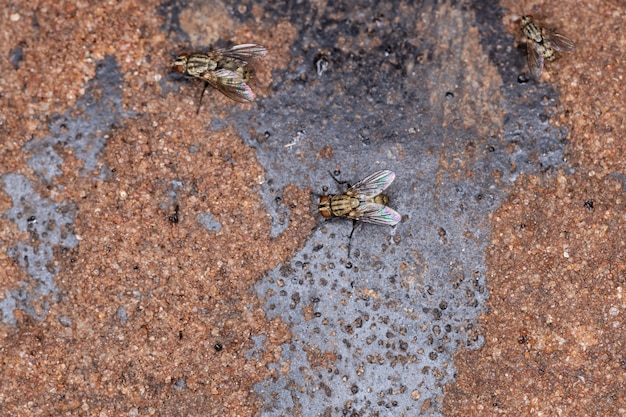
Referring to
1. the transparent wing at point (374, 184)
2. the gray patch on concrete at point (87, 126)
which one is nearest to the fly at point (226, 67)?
the gray patch on concrete at point (87, 126)

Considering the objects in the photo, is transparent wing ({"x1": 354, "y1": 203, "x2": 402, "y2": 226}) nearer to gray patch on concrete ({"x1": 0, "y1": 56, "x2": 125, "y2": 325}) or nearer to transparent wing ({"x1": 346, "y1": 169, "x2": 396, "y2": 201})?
transparent wing ({"x1": 346, "y1": 169, "x2": 396, "y2": 201})

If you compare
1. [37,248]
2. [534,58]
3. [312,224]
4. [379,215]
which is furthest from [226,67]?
[534,58]

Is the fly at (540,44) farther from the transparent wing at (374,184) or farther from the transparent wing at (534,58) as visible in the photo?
the transparent wing at (374,184)

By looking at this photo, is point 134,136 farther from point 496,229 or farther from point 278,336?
point 496,229

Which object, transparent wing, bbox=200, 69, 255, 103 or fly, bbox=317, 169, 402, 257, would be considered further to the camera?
transparent wing, bbox=200, 69, 255, 103

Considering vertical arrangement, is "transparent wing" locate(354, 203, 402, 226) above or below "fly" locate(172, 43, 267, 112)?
below

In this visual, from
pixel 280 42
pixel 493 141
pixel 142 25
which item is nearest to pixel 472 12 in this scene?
pixel 493 141

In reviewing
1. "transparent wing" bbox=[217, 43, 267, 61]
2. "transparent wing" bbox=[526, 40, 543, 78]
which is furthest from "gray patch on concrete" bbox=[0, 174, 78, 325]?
"transparent wing" bbox=[526, 40, 543, 78]

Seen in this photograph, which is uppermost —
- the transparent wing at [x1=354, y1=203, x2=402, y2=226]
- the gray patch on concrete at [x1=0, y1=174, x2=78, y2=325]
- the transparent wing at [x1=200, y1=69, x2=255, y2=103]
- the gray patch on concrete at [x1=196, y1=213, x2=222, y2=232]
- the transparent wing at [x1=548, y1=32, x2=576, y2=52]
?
the transparent wing at [x1=548, y1=32, x2=576, y2=52]
